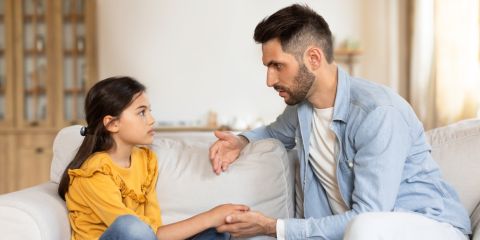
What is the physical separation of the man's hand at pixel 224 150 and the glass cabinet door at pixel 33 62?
3237mm

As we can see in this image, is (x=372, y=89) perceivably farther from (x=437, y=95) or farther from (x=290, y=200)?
(x=437, y=95)

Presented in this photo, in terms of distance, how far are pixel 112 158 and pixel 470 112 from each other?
250cm

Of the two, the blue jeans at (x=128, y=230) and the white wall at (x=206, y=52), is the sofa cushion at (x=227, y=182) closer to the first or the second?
the blue jeans at (x=128, y=230)

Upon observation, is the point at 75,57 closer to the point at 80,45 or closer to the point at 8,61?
the point at 80,45

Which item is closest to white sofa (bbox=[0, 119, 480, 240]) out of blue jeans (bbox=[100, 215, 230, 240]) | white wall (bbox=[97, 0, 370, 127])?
blue jeans (bbox=[100, 215, 230, 240])

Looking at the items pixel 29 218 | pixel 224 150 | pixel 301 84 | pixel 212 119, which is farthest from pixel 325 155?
pixel 212 119

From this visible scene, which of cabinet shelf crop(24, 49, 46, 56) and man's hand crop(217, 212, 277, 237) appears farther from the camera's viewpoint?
cabinet shelf crop(24, 49, 46, 56)

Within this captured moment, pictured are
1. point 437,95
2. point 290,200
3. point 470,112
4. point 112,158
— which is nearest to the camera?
point 112,158

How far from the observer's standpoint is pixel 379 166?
5.00 ft

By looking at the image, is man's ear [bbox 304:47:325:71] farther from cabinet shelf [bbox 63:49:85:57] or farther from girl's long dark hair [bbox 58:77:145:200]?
cabinet shelf [bbox 63:49:85:57]

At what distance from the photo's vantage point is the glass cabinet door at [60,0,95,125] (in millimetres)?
4785

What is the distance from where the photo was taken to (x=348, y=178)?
1.70 m

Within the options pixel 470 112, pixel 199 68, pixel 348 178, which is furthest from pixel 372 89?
pixel 199 68

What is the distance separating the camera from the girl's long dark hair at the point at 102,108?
1.80 metres
